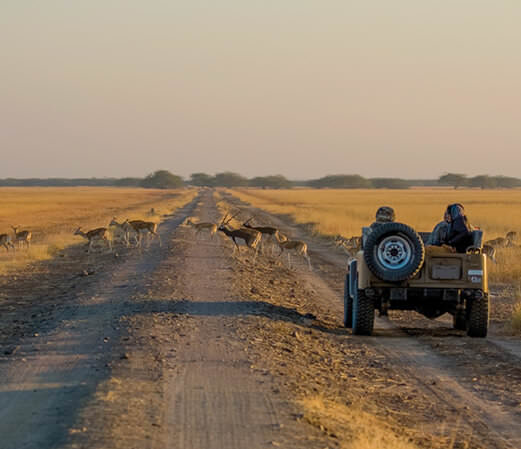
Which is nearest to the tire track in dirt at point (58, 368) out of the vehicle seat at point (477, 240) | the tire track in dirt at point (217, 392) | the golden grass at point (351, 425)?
the tire track in dirt at point (217, 392)

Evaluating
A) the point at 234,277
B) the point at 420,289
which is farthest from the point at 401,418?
the point at 234,277

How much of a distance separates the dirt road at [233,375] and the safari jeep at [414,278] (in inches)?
18.6

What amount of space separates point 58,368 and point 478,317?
612cm

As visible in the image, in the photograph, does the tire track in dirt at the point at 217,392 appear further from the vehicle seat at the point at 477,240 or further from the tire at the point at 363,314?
the vehicle seat at the point at 477,240

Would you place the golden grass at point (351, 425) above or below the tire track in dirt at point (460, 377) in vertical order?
above

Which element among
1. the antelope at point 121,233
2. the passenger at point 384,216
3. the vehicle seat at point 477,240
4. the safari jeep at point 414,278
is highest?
the passenger at point 384,216

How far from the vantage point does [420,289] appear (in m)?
10.8

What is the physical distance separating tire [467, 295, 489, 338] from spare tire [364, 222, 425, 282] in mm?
1201

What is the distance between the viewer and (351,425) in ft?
20.9

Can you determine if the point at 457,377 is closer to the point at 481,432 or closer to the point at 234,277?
the point at 481,432

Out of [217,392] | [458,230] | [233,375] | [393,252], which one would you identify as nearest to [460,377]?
[393,252]

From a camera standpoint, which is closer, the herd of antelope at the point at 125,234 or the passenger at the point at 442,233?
the passenger at the point at 442,233

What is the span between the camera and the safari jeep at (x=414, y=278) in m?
10.5

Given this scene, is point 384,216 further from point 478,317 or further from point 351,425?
point 351,425
